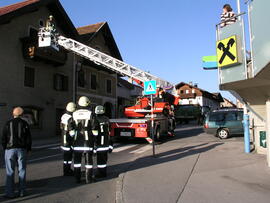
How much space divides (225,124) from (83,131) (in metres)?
11.1

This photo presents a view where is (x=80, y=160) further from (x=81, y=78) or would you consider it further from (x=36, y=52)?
(x=81, y=78)

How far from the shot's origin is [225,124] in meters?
15.2

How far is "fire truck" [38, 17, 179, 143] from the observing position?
1326 cm

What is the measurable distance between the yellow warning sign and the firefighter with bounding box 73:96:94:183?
11.3 ft

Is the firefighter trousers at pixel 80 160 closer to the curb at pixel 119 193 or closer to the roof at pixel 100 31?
the curb at pixel 119 193

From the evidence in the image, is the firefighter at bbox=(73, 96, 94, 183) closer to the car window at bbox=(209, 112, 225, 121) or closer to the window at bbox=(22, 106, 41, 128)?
the car window at bbox=(209, 112, 225, 121)

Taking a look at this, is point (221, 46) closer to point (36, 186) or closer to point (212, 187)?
point (212, 187)

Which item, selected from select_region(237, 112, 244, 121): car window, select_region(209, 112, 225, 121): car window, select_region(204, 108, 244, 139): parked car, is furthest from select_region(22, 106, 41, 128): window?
select_region(237, 112, 244, 121): car window

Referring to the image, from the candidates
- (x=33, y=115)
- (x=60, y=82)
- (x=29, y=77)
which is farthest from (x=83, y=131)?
(x=60, y=82)

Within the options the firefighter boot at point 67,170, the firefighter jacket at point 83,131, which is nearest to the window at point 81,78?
the firefighter boot at point 67,170

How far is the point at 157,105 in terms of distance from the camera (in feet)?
50.2

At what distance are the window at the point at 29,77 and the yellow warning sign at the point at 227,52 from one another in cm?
1423

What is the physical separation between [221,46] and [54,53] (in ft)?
47.5

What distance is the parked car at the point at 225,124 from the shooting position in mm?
15148
